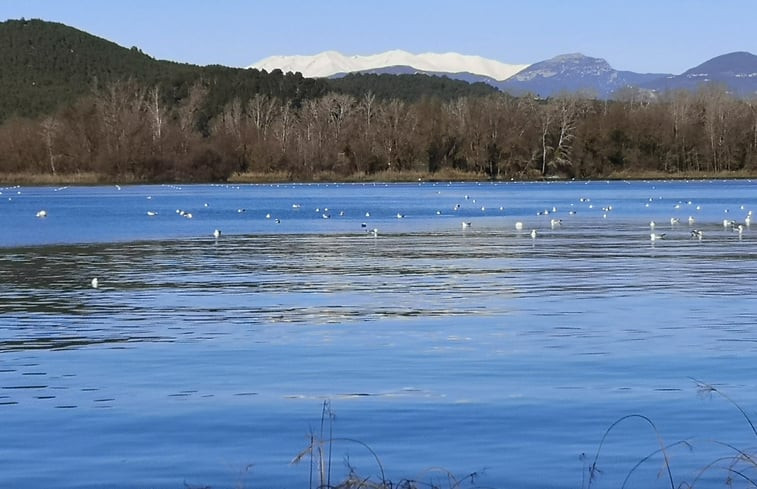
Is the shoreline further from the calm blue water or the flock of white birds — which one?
the calm blue water

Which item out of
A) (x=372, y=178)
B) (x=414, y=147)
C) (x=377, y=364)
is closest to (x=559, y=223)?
(x=377, y=364)

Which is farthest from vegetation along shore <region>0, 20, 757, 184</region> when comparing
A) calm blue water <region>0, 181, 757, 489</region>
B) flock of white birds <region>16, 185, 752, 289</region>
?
calm blue water <region>0, 181, 757, 489</region>

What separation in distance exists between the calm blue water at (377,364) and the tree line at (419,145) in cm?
9351

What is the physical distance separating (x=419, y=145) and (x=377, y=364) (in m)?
114

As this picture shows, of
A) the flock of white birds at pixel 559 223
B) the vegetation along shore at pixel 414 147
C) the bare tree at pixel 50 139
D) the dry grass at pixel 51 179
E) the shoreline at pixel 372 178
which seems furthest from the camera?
the bare tree at pixel 50 139

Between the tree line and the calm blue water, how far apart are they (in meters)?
93.5

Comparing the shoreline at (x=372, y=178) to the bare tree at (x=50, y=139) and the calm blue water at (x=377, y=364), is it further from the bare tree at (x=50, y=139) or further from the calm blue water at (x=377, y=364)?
the calm blue water at (x=377, y=364)

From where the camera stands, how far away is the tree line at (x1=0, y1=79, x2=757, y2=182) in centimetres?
12725

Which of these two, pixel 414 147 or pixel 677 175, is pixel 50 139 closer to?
pixel 414 147

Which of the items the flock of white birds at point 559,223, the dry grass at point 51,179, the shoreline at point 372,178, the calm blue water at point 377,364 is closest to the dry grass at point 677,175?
the shoreline at point 372,178

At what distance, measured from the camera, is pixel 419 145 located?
12925 centimetres

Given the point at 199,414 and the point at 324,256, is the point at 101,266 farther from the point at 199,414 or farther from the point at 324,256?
the point at 199,414

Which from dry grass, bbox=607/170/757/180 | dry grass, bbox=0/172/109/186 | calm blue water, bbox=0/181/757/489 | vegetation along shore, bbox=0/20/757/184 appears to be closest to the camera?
calm blue water, bbox=0/181/757/489

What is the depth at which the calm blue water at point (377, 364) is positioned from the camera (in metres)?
11.2
